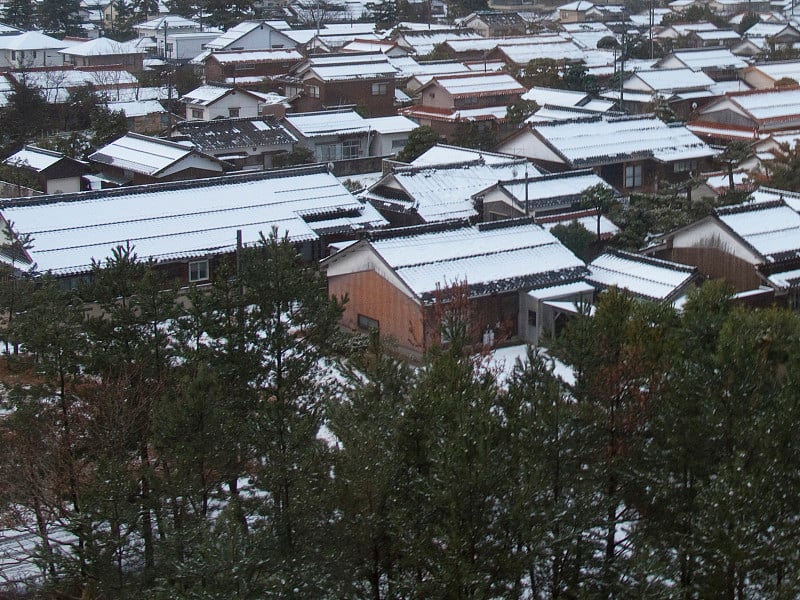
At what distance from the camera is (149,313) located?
976 cm

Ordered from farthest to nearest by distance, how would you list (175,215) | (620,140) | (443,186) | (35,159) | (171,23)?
(171,23)
(620,140)
(35,159)
(443,186)
(175,215)

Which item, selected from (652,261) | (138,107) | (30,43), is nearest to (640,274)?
(652,261)

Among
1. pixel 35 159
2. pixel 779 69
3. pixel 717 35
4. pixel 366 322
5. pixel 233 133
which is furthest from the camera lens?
pixel 717 35

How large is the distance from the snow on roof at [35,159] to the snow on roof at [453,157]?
7.17m

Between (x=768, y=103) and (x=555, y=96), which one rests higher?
(x=768, y=103)

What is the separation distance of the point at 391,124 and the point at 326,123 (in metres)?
1.71

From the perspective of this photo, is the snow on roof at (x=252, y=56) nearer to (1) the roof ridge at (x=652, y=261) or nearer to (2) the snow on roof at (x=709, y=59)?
(2) the snow on roof at (x=709, y=59)

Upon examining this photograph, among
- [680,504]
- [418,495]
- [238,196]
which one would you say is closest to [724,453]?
[680,504]

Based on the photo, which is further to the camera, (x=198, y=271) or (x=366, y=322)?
(x=198, y=271)

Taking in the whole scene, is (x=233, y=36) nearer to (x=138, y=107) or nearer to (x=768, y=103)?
(x=138, y=107)

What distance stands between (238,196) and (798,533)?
12495 mm

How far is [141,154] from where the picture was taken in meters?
22.7

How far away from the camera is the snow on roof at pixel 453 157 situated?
22000mm

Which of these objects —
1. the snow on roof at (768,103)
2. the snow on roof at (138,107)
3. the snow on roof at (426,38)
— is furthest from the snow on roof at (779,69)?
the snow on roof at (138,107)
